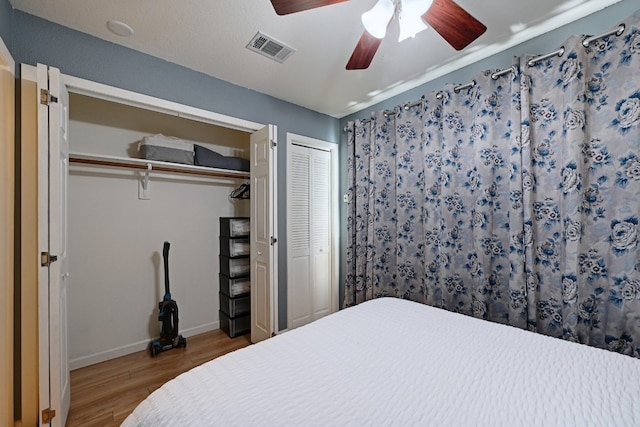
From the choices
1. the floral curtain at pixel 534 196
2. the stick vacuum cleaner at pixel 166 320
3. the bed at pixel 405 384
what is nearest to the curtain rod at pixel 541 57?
the floral curtain at pixel 534 196

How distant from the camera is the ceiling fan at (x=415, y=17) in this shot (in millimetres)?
1118

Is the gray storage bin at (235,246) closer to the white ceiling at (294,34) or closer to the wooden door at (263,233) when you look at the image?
the wooden door at (263,233)

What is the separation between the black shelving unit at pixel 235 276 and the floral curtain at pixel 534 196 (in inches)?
64.3

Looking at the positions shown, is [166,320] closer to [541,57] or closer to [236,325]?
[236,325]

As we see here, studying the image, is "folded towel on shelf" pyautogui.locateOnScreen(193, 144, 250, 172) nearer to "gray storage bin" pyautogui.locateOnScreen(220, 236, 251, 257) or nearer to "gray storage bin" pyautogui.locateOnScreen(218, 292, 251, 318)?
"gray storage bin" pyautogui.locateOnScreen(220, 236, 251, 257)

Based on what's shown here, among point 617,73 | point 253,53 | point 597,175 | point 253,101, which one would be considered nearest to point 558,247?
point 597,175

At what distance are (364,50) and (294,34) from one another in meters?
0.61

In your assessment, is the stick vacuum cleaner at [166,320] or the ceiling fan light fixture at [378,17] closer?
the ceiling fan light fixture at [378,17]

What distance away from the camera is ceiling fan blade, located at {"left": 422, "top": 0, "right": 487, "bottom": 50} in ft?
3.80

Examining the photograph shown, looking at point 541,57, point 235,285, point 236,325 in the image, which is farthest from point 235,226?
point 541,57

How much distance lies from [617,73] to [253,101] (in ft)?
8.35

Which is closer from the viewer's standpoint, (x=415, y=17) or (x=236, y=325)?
(x=415, y=17)

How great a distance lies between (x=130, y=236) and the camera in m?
2.52

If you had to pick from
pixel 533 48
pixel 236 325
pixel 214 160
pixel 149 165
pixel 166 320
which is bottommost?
pixel 236 325
